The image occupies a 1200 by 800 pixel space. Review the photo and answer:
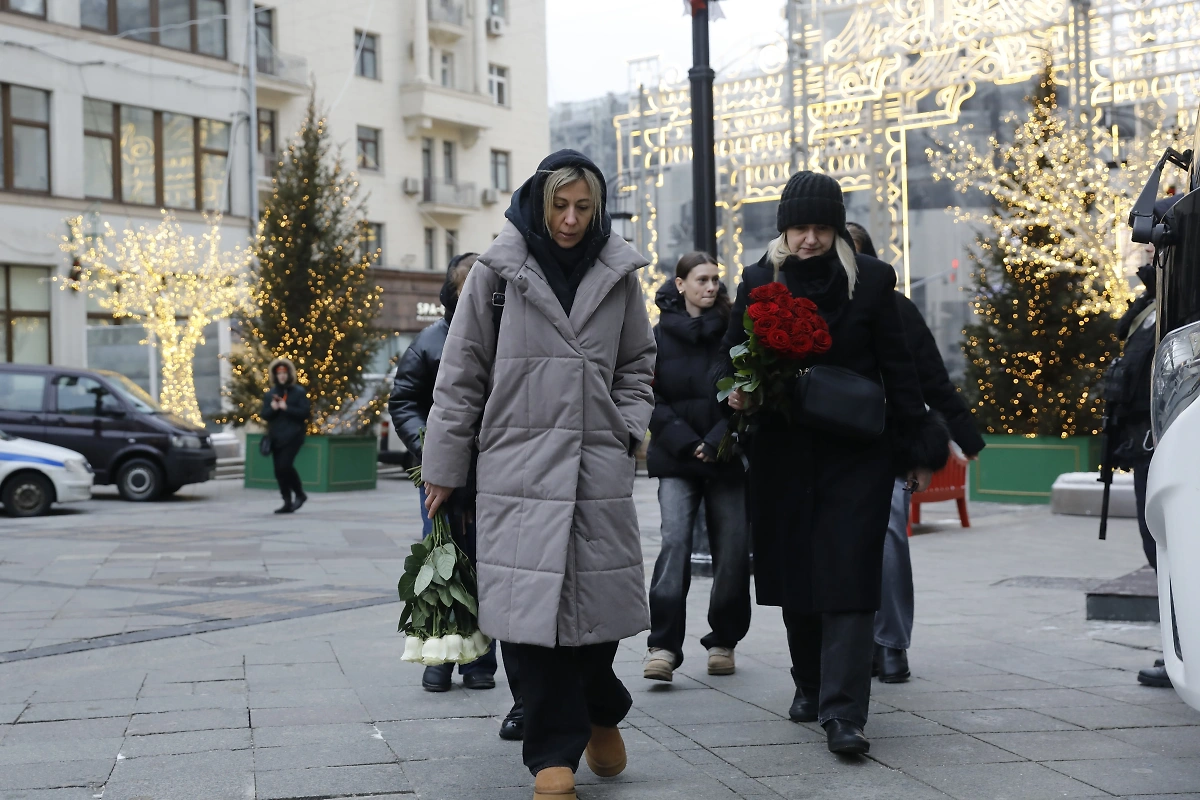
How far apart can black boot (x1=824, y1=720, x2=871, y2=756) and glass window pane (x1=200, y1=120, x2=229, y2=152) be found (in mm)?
30019

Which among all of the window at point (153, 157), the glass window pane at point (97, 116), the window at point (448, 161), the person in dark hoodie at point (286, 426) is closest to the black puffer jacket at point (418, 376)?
the person in dark hoodie at point (286, 426)

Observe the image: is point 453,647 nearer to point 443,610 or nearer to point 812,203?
point 443,610

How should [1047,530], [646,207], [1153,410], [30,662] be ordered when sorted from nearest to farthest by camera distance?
[1153,410]
[30,662]
[1047,530]
[646,207]

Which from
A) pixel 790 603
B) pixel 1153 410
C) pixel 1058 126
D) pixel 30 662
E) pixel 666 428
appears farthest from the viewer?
pixel 1058 126

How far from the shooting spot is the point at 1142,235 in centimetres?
422

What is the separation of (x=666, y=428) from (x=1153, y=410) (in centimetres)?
247

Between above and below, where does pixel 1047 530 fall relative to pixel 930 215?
below

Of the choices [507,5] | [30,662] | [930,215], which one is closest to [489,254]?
[30,662]

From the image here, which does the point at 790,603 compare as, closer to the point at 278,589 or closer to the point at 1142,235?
the point at 1142,235

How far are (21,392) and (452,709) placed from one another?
14250mm

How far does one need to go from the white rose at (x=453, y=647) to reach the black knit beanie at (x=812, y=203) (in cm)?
183

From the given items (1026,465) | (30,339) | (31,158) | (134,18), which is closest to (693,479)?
(1026,465)

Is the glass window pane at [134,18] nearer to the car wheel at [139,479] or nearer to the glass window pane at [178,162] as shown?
the glass window pane at [178,162]

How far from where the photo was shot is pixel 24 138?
28.6 m
